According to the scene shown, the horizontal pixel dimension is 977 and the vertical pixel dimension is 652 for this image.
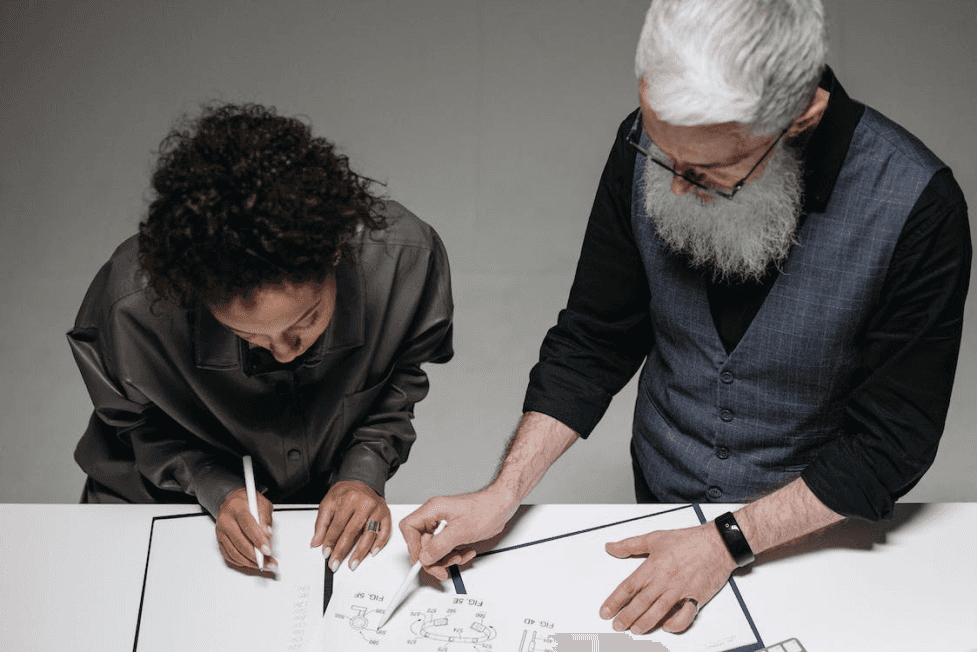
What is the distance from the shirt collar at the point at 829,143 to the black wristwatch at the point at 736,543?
56 centimetres

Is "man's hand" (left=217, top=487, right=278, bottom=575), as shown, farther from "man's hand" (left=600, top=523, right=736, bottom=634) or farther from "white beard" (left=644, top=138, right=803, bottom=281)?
"white beard" (left=644, top=138, right=803, bottom=281)

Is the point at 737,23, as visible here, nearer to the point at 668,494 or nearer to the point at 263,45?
the point at 668,494

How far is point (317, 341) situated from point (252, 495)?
0.97 feet

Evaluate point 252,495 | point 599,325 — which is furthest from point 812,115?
point 252,495

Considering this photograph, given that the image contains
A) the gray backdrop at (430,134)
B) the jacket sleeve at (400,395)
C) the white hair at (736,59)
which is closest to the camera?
the white hair at (736,59)

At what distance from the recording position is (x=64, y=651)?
5.18ft

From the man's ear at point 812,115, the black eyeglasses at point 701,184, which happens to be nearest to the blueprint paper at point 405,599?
the black eyeglasses at point 701,184

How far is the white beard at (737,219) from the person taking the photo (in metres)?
1.57

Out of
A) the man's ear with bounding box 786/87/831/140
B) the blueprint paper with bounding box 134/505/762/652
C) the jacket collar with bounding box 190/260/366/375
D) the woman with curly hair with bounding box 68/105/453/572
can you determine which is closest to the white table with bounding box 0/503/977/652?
the blueprint paper with bounding box 134/505/762/652

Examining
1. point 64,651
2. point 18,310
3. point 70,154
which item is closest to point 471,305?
point 18,310

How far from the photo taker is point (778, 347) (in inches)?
66.6

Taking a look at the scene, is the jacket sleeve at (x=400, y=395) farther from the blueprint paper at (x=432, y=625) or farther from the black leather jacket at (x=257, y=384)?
the blueprint paper at (x=432, y=625)

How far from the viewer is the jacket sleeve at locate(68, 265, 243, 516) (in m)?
1.70

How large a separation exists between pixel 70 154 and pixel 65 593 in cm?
299
